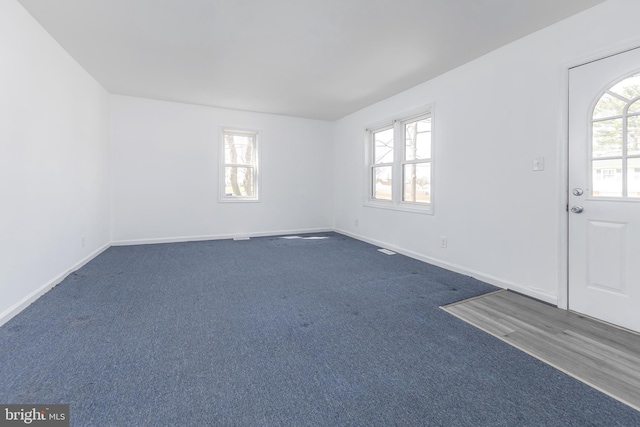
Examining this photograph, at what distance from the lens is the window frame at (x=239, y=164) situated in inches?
214

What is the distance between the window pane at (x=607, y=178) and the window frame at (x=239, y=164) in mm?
4866

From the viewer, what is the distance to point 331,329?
211 centimetres

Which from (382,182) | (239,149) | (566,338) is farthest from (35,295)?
(382,182)

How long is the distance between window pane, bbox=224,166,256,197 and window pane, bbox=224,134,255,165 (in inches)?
6.1

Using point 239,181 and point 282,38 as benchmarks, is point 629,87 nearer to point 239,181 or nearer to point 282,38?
point 282,38

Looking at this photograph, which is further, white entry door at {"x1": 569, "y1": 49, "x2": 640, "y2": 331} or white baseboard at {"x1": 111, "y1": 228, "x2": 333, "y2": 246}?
white baseboard at {"x1": 111, "y1": 228, "x2": 333, "y2": 246}

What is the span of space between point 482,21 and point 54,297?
4.53 m

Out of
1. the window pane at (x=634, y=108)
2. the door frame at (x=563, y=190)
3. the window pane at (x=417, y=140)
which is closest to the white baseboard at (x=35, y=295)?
the door frame at (x=563, y=190)

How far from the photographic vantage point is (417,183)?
14.3 feet

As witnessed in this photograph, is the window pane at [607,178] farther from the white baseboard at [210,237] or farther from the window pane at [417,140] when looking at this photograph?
the white baseboard at [210,237]

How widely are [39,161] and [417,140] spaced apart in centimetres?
441

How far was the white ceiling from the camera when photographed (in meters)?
2.36

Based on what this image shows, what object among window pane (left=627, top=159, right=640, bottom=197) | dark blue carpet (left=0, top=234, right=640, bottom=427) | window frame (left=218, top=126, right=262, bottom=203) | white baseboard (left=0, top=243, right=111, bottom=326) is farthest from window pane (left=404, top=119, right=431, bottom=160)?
white baseboard (left=0, top=243, right=111, bottom=326)

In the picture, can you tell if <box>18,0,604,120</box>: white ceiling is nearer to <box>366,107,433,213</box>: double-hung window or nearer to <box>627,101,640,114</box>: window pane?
<box>366,107,433,213</box>: double-hung window
